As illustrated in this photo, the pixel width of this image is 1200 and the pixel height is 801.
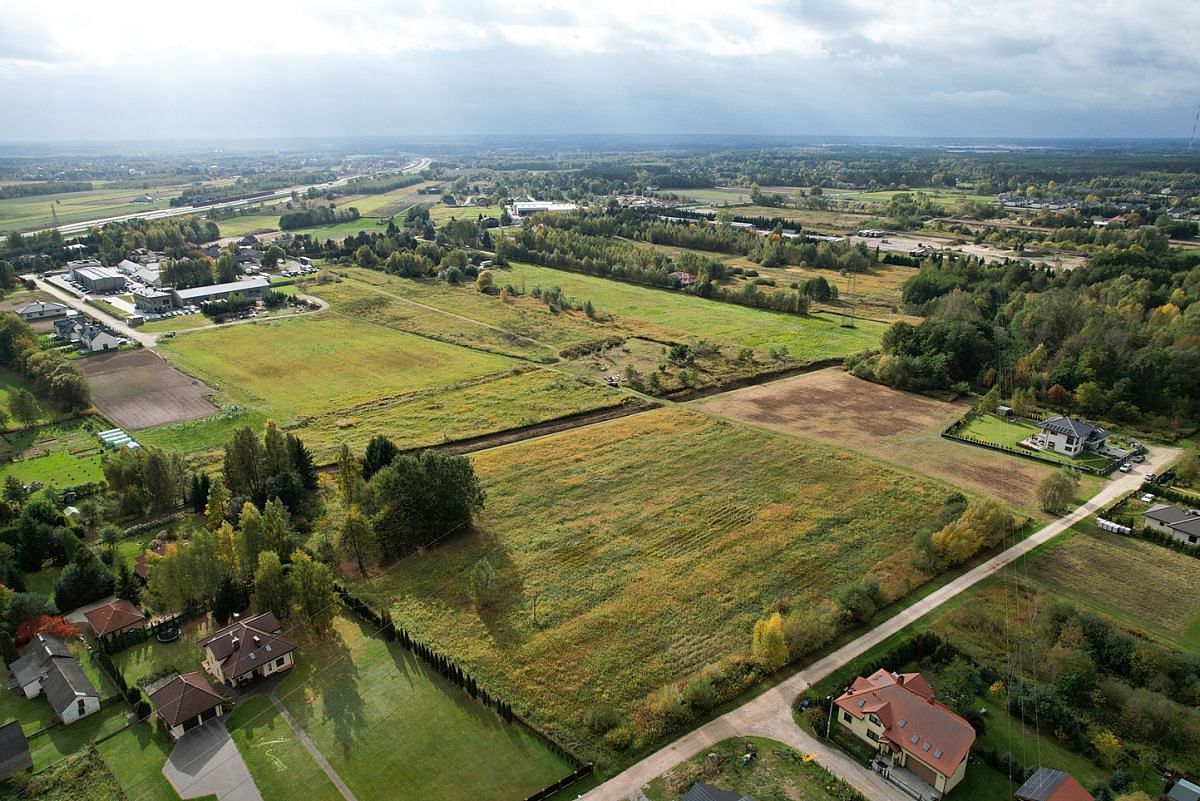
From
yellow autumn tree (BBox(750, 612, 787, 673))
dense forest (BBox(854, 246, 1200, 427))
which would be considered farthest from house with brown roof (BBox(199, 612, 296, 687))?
dense forest (BBox(854, 246, 1200, 427))

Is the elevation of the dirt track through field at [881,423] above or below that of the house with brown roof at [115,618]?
above

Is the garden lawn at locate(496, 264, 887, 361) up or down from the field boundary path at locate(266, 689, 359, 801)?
up

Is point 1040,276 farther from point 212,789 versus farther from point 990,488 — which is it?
point 212,789

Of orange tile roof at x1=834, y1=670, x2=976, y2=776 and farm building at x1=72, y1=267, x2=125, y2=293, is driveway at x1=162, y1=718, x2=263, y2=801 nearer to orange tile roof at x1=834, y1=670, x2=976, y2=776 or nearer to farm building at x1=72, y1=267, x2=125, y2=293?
orange tile roof at x1=834, y1=670, x2=976, y2=776

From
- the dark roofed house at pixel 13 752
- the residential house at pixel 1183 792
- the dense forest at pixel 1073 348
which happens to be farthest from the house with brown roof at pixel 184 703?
the dense forest at pixel 1073 348

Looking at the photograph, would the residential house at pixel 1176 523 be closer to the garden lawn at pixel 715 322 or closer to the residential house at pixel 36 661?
the garden lawn at pixel 715 322
